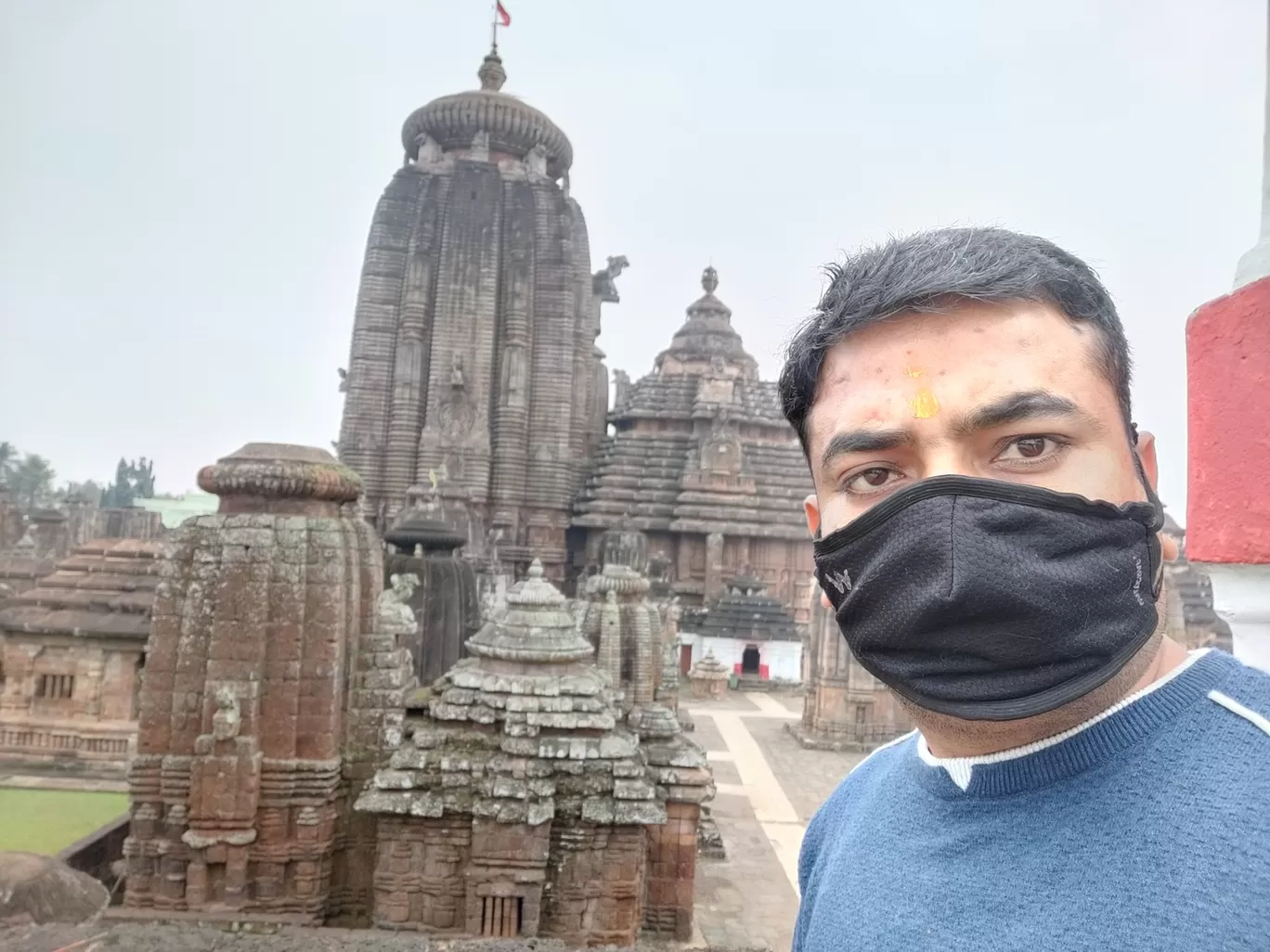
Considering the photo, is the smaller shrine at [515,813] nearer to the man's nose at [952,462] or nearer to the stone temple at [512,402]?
the man's nose at [952,462]

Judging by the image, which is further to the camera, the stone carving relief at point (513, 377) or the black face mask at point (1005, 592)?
the stone carving relief at point (513, 377)

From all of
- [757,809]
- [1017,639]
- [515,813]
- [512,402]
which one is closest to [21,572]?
[512,402]

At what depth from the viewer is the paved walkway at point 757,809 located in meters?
8.66

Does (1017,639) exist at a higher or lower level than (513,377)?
lower

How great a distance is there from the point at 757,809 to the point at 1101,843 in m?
12.8

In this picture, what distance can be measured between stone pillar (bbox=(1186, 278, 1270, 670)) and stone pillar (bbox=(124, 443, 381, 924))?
19.1ft

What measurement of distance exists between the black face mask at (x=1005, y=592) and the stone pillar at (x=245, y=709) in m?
5.63

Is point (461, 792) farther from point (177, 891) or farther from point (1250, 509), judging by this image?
point (1250, 509)

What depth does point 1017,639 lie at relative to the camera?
116 centimetres

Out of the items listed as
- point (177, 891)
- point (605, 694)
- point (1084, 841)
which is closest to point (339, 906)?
point (177, 891)

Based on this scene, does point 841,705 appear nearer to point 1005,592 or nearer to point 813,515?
point 813,515

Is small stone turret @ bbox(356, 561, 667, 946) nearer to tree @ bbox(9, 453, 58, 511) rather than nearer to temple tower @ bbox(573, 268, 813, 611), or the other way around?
temple tower @ bbox(573, 268, 813, 611)

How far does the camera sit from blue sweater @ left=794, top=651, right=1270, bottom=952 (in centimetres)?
94

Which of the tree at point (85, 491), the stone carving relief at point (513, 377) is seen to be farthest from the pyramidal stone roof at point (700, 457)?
the tree at point (85, 491)
